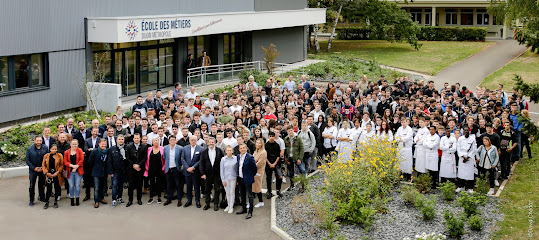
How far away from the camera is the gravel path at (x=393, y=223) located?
43.2 feet

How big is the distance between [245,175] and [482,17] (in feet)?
191

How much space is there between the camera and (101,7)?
25734 mm

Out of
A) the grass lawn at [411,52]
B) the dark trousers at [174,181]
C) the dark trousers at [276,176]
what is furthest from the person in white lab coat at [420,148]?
the grass lawn at [411,52]

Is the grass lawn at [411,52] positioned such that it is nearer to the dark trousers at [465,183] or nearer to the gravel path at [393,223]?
the dark trousers at [465,183]

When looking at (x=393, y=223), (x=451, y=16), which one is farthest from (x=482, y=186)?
(x=451, y=16)

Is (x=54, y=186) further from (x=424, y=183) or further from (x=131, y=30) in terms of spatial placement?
(x=131, y=30)

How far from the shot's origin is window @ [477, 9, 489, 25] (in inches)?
2625

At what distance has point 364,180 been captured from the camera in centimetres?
1473

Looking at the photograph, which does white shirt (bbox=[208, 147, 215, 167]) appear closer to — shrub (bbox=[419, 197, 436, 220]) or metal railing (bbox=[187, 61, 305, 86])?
shrub (bbox=[419, 197, 436, 220])

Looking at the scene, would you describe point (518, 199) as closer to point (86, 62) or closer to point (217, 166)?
point (217, 166)

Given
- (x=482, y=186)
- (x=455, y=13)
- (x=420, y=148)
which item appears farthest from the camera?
(x=455, y=13)

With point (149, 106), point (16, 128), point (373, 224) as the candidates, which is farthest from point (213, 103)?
point (373, 224)

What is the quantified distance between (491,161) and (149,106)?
1047 cm

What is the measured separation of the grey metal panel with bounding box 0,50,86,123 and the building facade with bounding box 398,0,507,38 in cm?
4491
